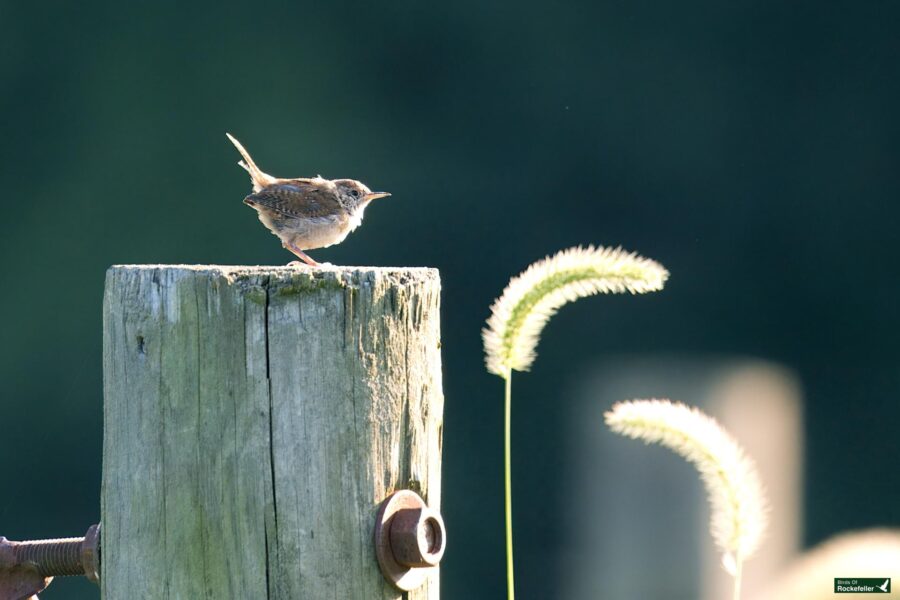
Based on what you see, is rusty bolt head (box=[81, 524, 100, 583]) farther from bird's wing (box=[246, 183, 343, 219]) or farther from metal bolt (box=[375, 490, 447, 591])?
bird's wing (box=[246, 183, 343, 219])

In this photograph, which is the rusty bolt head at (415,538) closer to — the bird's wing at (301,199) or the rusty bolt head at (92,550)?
the rusty bolt head at (92,550)

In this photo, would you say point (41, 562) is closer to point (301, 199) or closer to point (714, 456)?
point (714, 456)

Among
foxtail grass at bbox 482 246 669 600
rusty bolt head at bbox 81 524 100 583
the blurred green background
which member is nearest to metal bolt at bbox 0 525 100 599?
rusty bolt head at bbox 81 524 100 583

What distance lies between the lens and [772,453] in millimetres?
5965

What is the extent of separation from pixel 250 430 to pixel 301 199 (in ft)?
8.39

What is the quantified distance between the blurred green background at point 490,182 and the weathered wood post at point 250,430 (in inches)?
161

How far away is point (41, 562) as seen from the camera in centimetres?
246

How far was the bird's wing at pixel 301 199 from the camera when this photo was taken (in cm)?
461

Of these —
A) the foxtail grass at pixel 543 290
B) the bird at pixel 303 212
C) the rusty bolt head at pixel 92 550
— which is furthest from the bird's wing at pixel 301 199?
the rusty bolt head at pixel 92 550

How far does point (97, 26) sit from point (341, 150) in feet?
4.91

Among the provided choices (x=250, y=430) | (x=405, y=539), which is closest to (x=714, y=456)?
(x=405, y=539)

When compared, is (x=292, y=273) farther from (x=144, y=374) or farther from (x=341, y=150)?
(x=341, y=150)

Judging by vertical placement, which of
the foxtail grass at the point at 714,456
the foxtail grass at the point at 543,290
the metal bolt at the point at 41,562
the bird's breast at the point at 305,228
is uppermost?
the bird's breast at the point at 305,228

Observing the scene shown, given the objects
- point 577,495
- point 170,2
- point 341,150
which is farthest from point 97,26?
point 577,495
